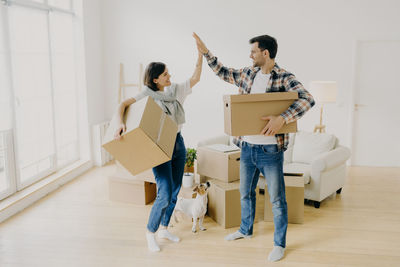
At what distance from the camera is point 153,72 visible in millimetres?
2600

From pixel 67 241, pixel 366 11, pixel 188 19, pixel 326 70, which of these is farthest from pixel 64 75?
pixel 366 11

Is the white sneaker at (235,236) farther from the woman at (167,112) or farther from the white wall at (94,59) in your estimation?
the white wall at (94,59)

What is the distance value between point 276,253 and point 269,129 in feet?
3.03

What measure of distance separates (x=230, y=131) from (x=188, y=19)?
132 inches

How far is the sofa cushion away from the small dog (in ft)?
4.76

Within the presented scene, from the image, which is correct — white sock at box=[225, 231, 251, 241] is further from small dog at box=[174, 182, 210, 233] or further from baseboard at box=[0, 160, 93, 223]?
baseboard at box=[0, 160, 93, 223]

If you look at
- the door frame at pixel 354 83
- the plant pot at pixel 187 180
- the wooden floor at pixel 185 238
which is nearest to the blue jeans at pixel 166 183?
the wooden floor at pixel 185 238

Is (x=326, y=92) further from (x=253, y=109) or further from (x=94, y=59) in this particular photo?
(x=94, y=59)

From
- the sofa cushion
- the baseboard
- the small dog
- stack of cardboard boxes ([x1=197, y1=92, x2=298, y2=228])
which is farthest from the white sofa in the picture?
the baseboard

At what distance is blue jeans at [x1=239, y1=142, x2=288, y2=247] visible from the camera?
255 centimetres

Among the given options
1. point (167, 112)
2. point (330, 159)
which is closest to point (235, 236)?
point (167, 112)

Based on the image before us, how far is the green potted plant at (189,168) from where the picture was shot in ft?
11.5

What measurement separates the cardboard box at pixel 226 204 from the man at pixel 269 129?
339 millimetres

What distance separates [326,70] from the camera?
5.21 meters
